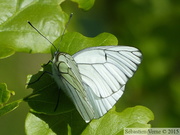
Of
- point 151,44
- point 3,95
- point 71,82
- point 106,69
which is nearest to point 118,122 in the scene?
point 71,82

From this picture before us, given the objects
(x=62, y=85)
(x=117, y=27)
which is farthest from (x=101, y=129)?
(x=117, y=27)

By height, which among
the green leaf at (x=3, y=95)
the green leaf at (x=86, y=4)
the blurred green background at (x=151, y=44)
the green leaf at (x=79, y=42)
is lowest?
the blurred green background at (x=151, y=44)

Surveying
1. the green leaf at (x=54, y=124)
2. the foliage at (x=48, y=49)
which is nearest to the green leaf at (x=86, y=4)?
the foliage at (x=48, y=49)

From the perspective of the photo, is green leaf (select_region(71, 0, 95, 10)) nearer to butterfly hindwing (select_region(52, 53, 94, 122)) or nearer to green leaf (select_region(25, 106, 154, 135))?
butterfly hindwing (select_region(52, 53, 94, 122))

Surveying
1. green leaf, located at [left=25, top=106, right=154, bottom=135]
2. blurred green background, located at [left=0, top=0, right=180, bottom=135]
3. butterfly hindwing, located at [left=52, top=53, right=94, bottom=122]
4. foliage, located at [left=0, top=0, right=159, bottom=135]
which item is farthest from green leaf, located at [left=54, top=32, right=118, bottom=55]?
blurred green background, located at [left=0, top=0, right=180, bottom=135]

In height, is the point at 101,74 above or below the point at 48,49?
below

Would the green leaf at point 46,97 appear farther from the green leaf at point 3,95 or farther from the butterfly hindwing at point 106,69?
the butterfly hindwing at point 106,69

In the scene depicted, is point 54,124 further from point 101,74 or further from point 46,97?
point 101,74

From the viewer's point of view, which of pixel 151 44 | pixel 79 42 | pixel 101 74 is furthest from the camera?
pixel 151 44
